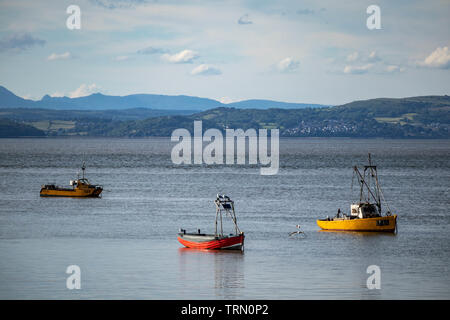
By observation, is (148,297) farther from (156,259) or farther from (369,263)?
(369,263)

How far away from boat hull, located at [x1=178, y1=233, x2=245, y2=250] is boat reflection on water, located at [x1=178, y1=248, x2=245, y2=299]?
0.40 m

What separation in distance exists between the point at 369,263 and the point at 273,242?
11874 millimetres

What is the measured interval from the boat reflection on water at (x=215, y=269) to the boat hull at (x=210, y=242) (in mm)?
397

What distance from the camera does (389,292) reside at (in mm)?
48281

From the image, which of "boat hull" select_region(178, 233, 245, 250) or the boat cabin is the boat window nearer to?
the boat cabin

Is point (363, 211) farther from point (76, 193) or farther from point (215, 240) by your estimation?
point (76, 193)

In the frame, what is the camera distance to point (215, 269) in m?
55.8

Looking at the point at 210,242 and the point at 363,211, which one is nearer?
the point at 210,242

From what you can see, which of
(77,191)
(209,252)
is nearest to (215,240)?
(209,252)

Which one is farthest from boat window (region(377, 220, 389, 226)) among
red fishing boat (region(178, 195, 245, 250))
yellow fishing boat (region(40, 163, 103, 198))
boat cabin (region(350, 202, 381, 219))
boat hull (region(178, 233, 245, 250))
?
yellow fishing boat (region(40, 163, 103, 198))

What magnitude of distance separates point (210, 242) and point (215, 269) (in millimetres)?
7804

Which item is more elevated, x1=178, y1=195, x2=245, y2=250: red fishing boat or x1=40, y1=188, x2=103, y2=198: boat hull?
x1=40, y1=188, x2=103, y2=198: boat hull

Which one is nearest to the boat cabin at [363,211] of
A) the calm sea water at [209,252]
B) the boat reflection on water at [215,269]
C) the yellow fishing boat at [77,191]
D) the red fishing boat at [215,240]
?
the calm sea water at [209,252]

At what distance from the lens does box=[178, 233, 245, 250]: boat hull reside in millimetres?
62562
